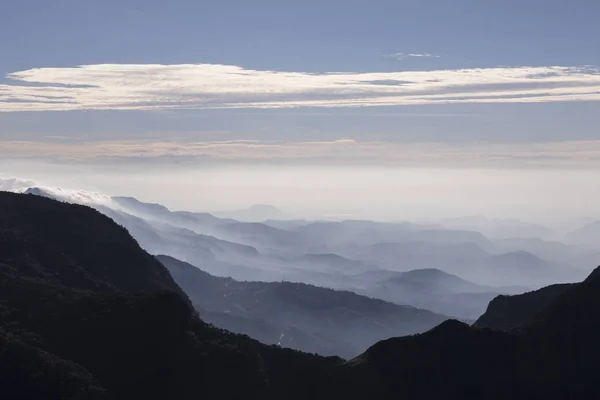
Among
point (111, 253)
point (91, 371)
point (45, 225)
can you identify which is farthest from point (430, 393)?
point (45, 225)

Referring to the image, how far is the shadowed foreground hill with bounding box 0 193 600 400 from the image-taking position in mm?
82500

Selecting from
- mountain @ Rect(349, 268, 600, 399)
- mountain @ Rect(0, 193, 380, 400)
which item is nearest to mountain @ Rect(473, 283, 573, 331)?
mountain @ Rect(349, 268, 600, 399)

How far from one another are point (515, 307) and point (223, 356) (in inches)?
2726

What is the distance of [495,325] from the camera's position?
13825cm

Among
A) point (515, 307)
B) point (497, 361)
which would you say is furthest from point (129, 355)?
point (515, 307)

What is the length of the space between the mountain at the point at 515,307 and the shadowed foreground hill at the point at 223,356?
2549cm

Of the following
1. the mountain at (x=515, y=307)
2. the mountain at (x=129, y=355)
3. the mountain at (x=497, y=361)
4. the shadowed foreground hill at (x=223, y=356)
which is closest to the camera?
the mountain at (x=129, y=355)

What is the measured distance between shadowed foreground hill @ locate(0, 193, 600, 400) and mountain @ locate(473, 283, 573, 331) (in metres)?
25.5

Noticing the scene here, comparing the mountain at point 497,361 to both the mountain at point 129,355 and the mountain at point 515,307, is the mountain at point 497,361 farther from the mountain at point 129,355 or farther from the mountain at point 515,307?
the mountain at point 515,307

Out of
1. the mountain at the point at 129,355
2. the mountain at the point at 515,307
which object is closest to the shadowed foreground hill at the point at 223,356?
the mountain at the point at 129,355

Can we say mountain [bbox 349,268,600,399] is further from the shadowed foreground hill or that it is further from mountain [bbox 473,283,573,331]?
mountain [bbox 473,283,573,331]

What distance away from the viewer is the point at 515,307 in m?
140

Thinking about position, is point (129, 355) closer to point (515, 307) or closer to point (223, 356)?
point (223, 356)

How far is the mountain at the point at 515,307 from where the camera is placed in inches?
5354
